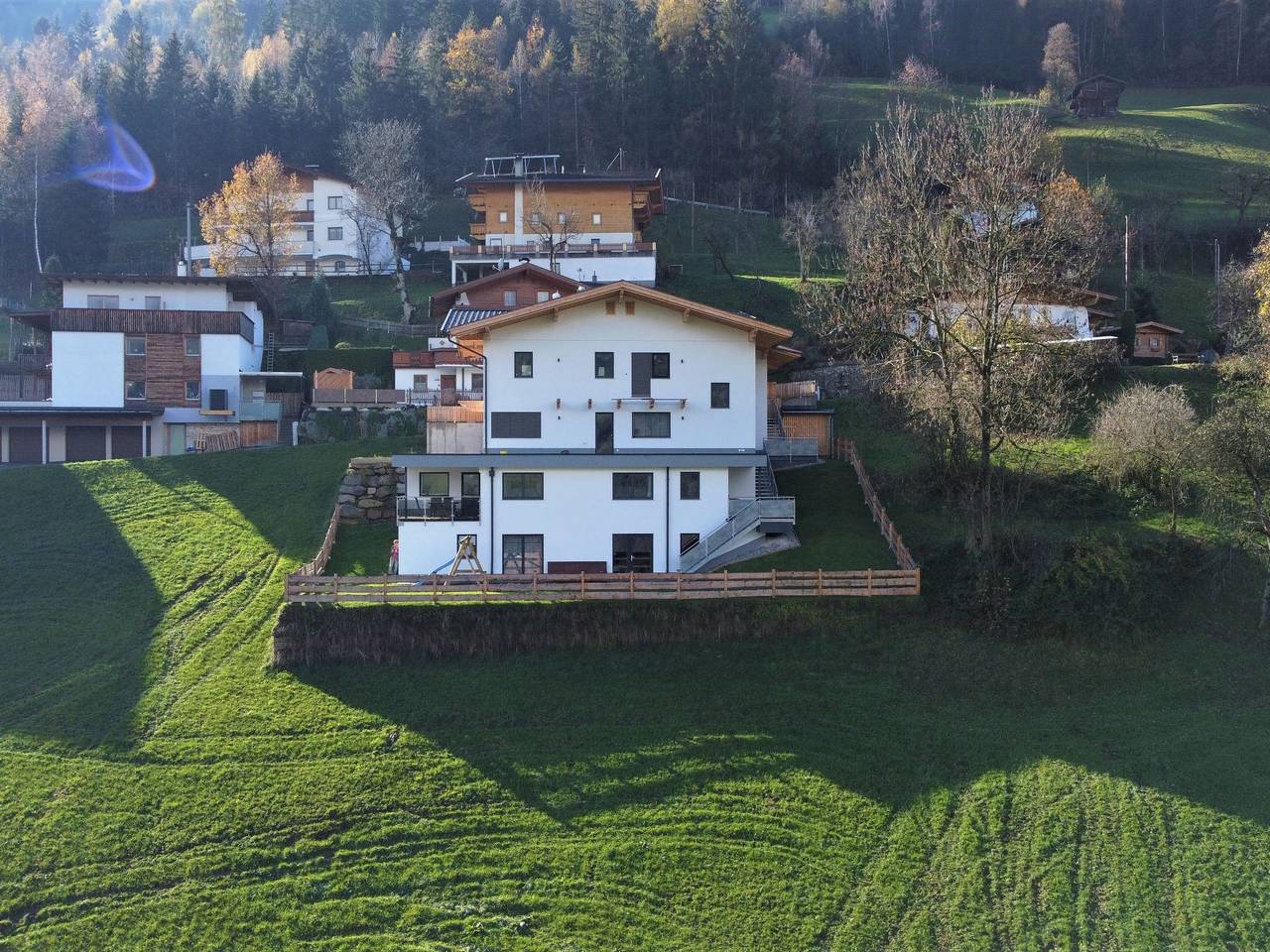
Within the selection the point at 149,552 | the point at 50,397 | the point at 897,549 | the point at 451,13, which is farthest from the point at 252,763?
the point at 451,13

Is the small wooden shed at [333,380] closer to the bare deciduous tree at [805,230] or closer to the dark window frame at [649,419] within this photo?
the dark window frame at [649,419]

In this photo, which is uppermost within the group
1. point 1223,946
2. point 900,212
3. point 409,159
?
point 409,159

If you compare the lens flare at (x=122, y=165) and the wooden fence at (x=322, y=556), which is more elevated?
the lens flare at (x=122, y=165)

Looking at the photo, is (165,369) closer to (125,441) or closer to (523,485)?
(125,441)

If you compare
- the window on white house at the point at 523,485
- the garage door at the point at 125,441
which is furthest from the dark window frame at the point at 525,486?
the garage door at the point at 125,441

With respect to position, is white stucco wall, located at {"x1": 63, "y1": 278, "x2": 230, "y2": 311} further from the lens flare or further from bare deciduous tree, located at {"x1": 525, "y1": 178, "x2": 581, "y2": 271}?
the lens flare

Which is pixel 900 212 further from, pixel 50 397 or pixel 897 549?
pixel 50 397
